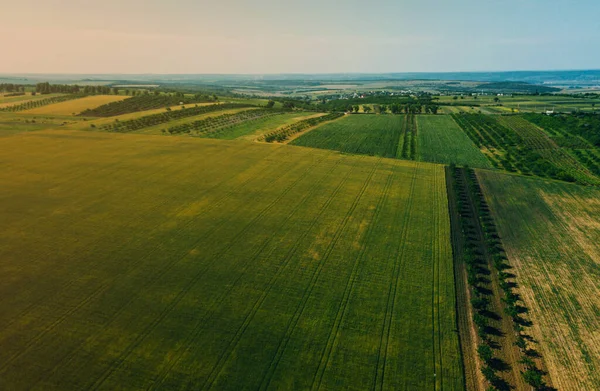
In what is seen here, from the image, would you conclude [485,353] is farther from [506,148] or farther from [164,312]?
[506,148]

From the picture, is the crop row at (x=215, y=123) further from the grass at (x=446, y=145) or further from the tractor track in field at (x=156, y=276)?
the tractor track in field at (x=156, y=276)

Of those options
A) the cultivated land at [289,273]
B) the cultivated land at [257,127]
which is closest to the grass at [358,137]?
the cultivated land at [289,273]

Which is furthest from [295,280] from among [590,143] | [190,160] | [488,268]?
[590,143]

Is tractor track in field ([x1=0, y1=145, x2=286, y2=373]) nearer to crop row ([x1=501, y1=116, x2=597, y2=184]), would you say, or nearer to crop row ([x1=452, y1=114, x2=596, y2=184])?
crop row ([x1=452, y1=114, x2=596, y2=184])

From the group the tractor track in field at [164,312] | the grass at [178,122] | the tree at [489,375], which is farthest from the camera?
the grass at [178,122]

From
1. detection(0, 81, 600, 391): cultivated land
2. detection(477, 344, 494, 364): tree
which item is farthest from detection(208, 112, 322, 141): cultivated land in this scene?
detection(477, 344, 494, 364): tree

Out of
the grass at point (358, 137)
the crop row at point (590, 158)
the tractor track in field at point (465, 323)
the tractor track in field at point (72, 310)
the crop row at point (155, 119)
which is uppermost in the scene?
the crop row at point (155, 119)
